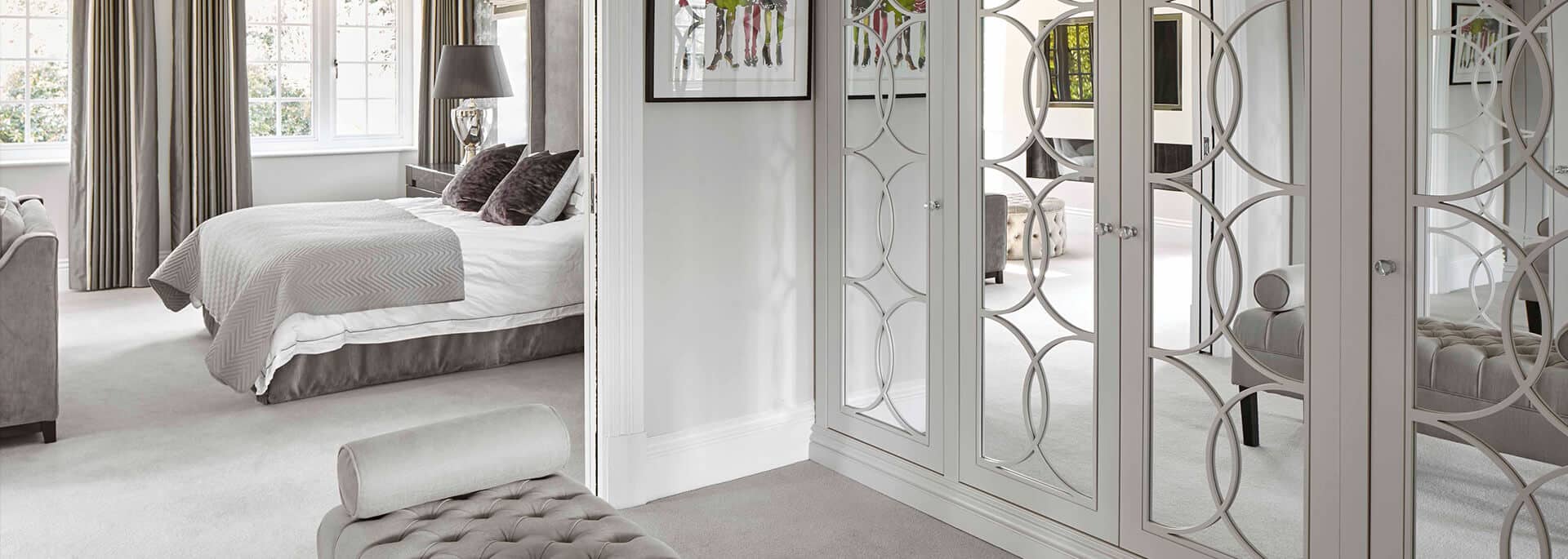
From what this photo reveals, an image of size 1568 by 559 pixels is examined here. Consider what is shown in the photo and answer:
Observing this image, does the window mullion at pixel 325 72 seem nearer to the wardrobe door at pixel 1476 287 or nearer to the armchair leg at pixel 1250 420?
the armchair leg at pixel 1250 420

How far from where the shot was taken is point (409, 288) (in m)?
4.66

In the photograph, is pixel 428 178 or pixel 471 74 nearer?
pixel 471 74

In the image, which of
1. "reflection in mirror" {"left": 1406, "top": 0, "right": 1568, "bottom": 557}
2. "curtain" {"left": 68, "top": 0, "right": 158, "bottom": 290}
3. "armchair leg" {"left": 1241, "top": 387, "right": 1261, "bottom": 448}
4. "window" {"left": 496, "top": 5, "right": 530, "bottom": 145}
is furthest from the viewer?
"window" {"left": 496, "top": 5, "right": 530, "bottom": 145}

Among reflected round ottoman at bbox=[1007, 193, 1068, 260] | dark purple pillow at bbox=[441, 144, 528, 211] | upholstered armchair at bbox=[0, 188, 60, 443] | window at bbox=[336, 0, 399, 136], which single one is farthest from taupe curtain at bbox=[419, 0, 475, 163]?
reflected round ottoman at bbox=[1007, 193, 1068, 260]

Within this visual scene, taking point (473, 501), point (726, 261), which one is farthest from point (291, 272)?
point (473, 501)

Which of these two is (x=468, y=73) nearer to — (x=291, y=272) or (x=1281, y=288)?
(x=291, y=272)

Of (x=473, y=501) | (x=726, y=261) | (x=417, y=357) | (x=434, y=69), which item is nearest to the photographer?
(x=473, y=501)

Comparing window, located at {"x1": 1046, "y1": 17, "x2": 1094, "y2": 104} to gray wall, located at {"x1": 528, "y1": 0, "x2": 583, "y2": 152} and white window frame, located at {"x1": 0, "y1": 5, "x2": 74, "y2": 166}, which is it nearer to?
gray wall, located at {"x1": 528, "y1": 0, "x2": 583, "y2": 152}

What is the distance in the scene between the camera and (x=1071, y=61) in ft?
8.93

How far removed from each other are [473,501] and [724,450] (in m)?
1.39

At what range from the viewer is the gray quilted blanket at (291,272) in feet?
14.1

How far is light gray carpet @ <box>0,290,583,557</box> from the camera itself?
312 cm

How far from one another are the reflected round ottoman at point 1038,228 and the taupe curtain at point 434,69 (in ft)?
18.6

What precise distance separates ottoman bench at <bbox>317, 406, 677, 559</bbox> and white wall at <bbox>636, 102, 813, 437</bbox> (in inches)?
41.4
